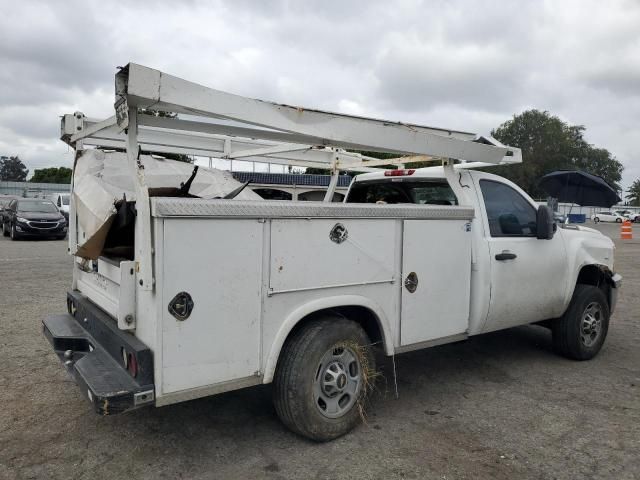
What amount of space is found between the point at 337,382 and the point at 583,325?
10.9ft

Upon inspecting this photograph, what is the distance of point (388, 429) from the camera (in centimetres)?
395

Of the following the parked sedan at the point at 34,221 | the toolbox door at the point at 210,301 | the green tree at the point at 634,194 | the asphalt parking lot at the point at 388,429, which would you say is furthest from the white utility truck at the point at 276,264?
the green tree at the point at 634,194

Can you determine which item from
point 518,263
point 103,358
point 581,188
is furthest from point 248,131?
point 581,188

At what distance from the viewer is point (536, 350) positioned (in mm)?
6094

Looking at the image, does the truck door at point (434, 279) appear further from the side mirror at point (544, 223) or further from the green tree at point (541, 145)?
the green tree at point (541, 145)

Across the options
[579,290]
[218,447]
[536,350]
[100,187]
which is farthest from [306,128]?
[536,350]

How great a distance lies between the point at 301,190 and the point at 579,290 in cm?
660

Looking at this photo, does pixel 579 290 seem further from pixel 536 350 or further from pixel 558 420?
pixel 558 420

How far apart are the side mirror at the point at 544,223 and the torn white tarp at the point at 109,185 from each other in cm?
276

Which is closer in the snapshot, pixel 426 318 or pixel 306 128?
pixel 306 128

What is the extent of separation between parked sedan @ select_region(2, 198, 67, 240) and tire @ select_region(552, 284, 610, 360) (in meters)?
17.9

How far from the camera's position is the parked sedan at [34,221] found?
60.5ft

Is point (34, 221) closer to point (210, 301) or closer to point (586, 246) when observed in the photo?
point (210, 301)

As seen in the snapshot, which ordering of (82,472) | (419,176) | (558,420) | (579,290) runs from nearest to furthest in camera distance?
(82,472), (558,420), (419,176), (579,290)
